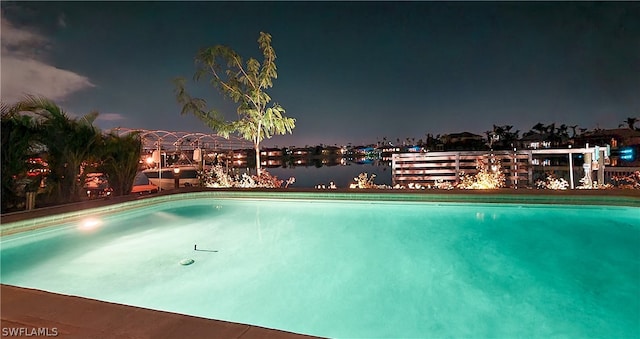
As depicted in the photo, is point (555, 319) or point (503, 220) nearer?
point (555, 319)

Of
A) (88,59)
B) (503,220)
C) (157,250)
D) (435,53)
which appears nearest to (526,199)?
(503,220)

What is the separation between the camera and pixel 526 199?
20.8 ft

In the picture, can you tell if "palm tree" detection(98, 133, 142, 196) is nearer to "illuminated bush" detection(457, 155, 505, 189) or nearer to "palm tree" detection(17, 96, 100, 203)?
"palm tree" detection(17, 96, 100, 203)

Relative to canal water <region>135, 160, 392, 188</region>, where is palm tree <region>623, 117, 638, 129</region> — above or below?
above

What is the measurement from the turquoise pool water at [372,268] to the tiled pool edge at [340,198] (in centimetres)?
13

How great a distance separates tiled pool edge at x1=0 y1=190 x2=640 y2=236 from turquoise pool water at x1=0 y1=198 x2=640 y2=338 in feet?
0.43

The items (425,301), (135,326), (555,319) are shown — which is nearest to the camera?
(135,326)

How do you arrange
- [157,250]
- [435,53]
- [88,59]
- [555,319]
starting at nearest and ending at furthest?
[555,319]
[157,250]
[88,59]
[435,53]

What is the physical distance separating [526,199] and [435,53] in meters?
9.16

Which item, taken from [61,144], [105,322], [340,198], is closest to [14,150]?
[61,144]

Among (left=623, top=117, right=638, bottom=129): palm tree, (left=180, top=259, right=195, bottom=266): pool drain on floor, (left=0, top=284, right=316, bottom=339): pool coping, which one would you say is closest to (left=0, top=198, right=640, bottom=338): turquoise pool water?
(left=180, top=259, right=195, bottom=266): pool drain on floor

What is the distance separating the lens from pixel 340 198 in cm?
730

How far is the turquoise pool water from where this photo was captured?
261 cm

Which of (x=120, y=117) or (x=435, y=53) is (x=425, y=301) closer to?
(x=435, y=53)
